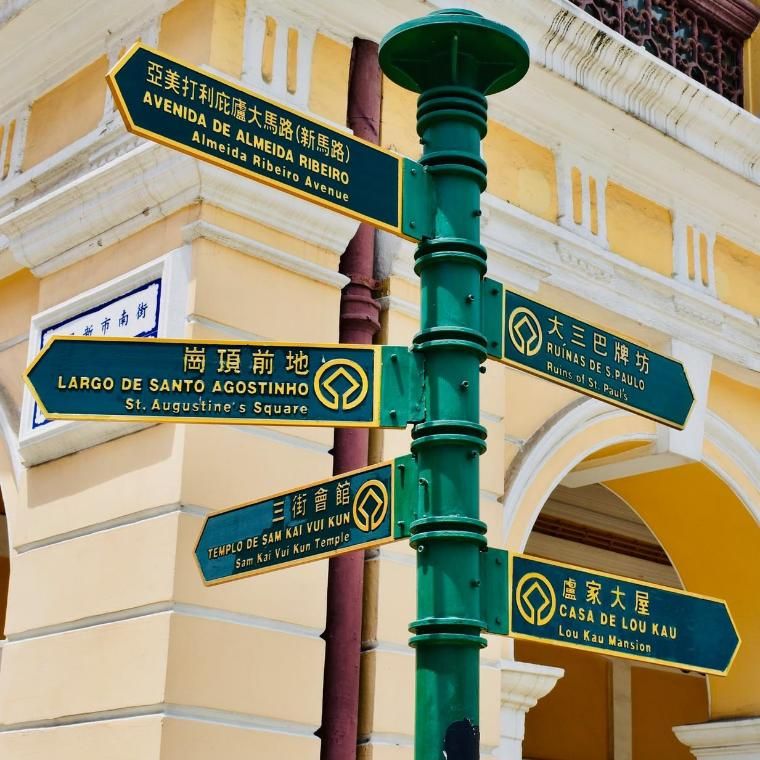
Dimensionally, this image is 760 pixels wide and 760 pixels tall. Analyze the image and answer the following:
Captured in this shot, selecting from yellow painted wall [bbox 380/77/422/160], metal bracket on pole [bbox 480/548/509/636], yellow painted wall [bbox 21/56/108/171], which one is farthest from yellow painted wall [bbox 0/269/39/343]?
metal bracket on pole [bbox 480/548/509/636]

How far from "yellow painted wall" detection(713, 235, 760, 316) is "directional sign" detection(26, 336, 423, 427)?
14.9 ft

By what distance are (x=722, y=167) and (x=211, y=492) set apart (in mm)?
3673

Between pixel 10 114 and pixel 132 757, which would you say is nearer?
pixel 132 757

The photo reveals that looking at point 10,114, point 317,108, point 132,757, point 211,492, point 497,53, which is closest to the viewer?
point 497,53

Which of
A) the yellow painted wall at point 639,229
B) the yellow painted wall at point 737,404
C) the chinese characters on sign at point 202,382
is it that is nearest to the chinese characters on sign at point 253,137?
the chinese characters on sign at point 202,382

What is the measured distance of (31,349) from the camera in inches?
229

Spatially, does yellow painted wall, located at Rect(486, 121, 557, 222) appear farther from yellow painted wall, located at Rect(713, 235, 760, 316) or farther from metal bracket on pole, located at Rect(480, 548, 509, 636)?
metal bracket on pole, located at Rect(480, 548, 509, 636)

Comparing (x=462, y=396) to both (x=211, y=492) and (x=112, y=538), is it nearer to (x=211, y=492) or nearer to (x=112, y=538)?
(x=211, y=492)

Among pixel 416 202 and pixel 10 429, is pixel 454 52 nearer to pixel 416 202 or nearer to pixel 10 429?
pixel 416 202

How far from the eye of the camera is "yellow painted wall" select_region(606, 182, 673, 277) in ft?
22.7

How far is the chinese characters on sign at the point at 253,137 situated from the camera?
9.98ft

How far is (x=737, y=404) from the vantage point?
24.4 ft

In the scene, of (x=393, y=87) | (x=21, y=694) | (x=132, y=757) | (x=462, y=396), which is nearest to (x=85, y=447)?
(x=21, y=694)

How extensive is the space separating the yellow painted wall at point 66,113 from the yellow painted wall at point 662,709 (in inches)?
267
